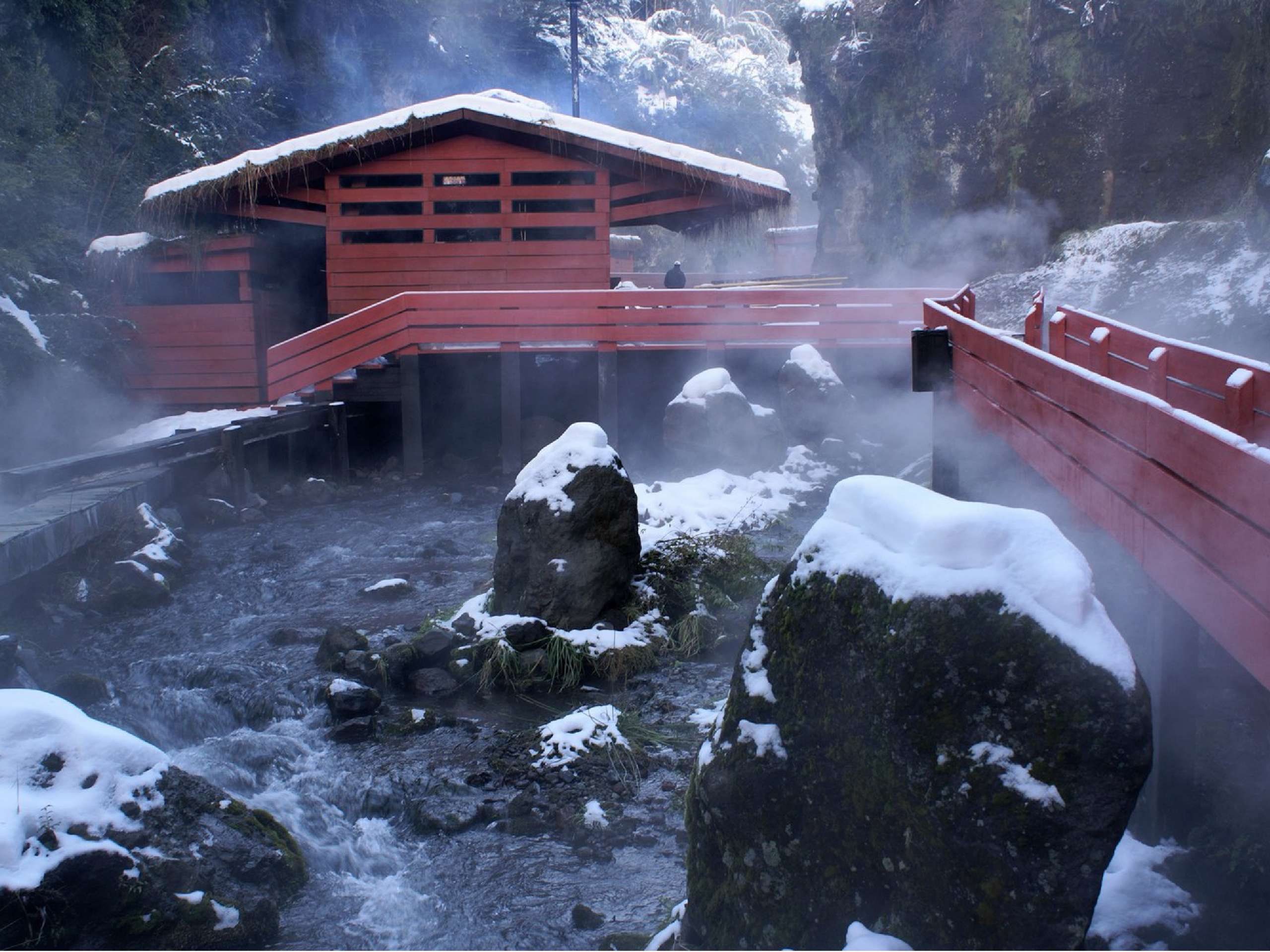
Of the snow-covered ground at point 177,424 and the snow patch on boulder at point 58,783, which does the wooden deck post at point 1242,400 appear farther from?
the snow-covered ground at point 177,424

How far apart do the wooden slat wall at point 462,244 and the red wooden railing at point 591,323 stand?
1834 millimetres

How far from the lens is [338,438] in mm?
14992

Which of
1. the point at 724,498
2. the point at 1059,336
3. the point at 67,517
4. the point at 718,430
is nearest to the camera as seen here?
the point at 1059,336

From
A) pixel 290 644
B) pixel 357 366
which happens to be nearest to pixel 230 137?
pixel 357 366

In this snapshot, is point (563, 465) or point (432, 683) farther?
point (563, 465)

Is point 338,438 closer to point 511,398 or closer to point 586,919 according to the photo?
point 511,398

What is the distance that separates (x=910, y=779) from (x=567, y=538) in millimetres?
5142

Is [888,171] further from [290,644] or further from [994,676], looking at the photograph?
[994,676]

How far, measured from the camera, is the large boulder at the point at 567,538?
7.64 m

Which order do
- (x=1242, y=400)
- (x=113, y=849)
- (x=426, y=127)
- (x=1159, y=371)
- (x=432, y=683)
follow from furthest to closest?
(x=426, y=127) → (x=432, y=683) → (x=1159, y=371) → (x=1242, y=400) → (x=113, y=849)

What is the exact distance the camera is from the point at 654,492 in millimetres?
11508

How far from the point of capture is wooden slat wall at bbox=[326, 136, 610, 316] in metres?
16.8

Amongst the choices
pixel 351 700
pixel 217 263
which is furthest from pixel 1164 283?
pixel 217 263

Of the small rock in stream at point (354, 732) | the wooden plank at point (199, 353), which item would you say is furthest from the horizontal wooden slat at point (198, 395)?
the small rock in stream at point (354, 732)
